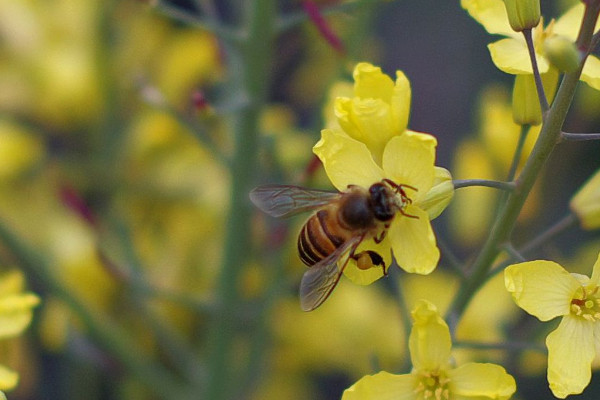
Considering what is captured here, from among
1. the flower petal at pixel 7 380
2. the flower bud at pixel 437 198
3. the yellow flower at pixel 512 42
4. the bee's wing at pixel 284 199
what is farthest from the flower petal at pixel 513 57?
the flower petal at pixel 7 380

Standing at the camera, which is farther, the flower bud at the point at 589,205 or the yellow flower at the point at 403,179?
the flower bud at the point at 589,205

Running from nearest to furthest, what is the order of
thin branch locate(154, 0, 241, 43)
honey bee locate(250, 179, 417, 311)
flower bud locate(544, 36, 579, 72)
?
1. flower bud locate(544, 36, 579, 72)
2. honey bee locate(250, 179, 417, 311)
3. thin branch locate(154, 0, 241, 43)

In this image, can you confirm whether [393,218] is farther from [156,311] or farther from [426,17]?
[426,17]

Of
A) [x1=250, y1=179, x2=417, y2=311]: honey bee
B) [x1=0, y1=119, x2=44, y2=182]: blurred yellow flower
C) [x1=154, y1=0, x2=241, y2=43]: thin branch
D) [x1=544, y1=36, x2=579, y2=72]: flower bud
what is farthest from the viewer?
[x1=0, y1=119, x2=44, y2=182]: blurred yellow flower

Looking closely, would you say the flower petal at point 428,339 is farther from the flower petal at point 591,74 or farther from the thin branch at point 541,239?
the flower petal at point 591,74

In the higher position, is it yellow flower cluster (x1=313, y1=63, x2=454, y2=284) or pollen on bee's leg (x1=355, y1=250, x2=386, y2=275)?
yellow flower cluster (x1=313, y1=63, x2=454, y2=284)

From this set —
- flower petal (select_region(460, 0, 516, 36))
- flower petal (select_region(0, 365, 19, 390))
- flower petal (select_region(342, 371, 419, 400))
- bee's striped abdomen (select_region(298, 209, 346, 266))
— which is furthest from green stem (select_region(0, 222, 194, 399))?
flower petal (select_region(460, 0, 516, 36))

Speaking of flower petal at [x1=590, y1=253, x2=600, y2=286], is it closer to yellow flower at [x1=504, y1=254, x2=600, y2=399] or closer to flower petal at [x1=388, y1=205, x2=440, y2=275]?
yellow flower at [x1=504, y1=254, x2=600, y2=399]
